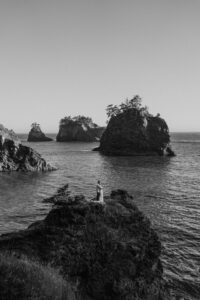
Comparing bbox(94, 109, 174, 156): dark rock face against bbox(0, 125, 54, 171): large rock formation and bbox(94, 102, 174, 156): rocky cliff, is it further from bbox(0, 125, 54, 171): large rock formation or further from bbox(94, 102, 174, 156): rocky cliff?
bbox(0, 125, 54, 171): large rock formation

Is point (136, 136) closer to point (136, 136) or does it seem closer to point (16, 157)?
point (136, 136)

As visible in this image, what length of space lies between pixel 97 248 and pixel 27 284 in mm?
7840

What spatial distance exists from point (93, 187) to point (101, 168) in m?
25.6

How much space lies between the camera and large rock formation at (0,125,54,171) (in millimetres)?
77000

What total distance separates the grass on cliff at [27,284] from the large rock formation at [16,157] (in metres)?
66.7

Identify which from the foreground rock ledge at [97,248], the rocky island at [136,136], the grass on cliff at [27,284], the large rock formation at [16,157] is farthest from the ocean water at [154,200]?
the rocky island at [136,136]

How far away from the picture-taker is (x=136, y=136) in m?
123

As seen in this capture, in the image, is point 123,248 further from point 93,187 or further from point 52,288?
point 93,187

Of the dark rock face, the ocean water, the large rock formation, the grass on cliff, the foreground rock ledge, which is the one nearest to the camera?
the grass on cliff

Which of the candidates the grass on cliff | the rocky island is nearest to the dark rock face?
the rocky island

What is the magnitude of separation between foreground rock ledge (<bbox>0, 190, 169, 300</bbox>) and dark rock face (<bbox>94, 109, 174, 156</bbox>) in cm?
10052

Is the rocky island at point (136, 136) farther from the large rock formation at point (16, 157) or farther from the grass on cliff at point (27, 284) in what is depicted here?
the grass on cliff at point (27, 284)

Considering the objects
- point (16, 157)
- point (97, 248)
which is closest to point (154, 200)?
point (97, 248)

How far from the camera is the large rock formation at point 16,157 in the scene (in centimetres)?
7700
